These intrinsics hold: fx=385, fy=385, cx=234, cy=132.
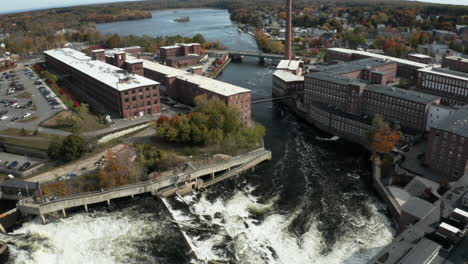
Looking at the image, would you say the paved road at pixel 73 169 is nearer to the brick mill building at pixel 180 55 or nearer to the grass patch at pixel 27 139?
the grass patch at pixel 27 139

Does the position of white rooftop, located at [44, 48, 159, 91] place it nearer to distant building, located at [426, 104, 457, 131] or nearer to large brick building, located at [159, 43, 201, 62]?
large brick building, located at [159, 43, 201, 62]

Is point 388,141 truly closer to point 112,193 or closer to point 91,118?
point 112,193

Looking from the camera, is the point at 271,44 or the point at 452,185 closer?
the point at 452,185

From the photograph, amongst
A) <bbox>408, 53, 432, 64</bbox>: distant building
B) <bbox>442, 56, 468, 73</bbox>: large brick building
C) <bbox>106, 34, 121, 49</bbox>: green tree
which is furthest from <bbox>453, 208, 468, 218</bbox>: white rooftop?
<bbox>106, 34, 121, 49</bbox>: green tree

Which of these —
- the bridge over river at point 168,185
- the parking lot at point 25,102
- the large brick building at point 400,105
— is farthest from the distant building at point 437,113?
the parking lot at point 25,102

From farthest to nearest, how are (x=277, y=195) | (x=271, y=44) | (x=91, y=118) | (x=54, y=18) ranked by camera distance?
(x=54, y=18), (x=271, y=44), (x=91, y=118), (x=277, y=195)

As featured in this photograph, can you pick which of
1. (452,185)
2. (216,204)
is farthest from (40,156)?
(452,185)

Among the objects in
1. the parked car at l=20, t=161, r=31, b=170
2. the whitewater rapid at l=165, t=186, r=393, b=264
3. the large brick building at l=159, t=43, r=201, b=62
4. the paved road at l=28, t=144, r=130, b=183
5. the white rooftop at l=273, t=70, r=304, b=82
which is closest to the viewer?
the whitewater rapid at l=165, t=186, r=393, b=264
